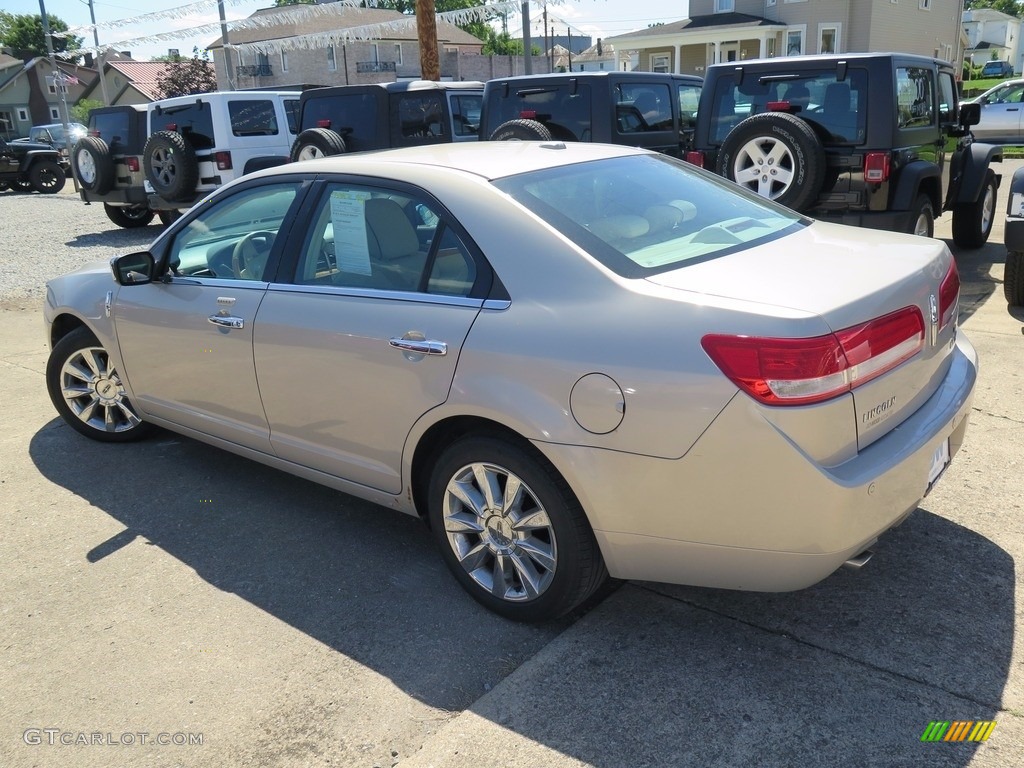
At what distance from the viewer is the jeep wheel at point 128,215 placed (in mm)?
15289

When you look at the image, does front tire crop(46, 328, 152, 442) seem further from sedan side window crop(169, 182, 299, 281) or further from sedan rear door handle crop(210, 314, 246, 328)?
sedan rear door handle crop(210, 314, 246, 328)

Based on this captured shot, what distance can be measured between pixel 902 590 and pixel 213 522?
9.67 ft

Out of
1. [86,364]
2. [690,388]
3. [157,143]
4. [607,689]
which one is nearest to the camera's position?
[690,388]

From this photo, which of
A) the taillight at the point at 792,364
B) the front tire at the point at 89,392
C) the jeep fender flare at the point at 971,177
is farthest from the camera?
the jeep fender flare at the point at 971,177

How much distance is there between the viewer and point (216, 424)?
4148 mm

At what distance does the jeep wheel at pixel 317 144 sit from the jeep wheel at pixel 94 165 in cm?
518

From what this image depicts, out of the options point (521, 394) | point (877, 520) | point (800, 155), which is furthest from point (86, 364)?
point (800, 155)

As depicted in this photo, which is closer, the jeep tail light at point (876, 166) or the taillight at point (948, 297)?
the taillight at point (948, 297)

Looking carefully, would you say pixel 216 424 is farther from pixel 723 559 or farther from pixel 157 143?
pixel 157 143

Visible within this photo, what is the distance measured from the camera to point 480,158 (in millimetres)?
3549

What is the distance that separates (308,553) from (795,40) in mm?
36908

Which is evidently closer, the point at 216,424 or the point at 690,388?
the point at 690,388

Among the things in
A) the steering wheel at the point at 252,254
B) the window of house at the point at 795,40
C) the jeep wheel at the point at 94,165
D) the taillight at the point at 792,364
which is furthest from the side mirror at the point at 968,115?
the window of house at the point at 795,40

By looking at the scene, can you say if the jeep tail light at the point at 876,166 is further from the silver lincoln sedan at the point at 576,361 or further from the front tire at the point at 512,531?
the front tire at the point at 512,531
